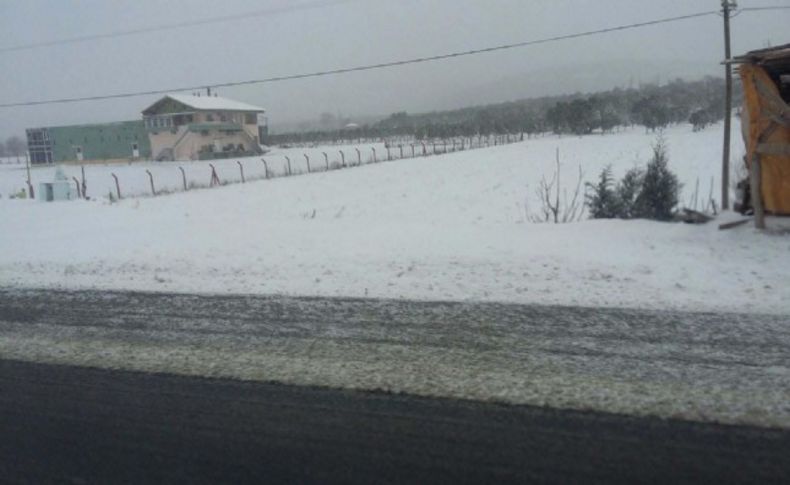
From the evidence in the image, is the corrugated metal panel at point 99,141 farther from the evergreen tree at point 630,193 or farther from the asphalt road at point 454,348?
the asphalt road at point 454,348

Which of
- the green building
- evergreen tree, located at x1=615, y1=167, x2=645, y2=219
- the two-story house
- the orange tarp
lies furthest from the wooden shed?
the green building

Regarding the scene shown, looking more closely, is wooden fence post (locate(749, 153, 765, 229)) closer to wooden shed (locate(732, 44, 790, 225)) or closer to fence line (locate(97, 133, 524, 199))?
wooden shed (locate(732, 44, 790, 225))

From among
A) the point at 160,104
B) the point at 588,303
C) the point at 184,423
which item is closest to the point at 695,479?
the point at 184,423

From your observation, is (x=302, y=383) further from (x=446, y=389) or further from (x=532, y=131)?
(x=532, y=131)

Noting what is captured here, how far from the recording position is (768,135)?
1018 centimetres

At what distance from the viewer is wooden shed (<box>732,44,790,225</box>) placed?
9945 mm

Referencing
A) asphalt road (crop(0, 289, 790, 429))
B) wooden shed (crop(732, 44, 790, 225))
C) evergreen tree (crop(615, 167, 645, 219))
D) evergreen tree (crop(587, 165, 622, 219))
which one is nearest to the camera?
asphalt road (crop(0, 289, 790, 429))

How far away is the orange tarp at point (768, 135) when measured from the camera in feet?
32.8

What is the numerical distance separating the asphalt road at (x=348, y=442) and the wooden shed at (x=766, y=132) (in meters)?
7.32

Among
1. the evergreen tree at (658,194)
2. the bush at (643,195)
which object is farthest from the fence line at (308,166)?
the evergreen tree at (658,194)

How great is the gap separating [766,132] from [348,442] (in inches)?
354

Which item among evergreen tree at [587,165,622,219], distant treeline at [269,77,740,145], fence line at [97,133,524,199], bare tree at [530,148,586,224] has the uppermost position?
distant treeline at [269,77,740,145]

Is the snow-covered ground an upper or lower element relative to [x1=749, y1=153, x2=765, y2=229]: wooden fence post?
lower

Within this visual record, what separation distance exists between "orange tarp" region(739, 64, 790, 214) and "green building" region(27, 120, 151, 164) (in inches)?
2858
